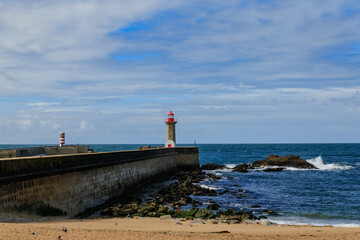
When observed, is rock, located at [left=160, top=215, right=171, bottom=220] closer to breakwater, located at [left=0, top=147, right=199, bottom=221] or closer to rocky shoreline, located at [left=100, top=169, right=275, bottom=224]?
rocky shoreline, located at [left=100, top=169, right=275, bottom=224]

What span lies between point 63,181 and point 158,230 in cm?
473

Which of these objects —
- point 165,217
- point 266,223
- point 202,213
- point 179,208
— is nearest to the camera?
point 266,223

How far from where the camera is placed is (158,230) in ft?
36.3

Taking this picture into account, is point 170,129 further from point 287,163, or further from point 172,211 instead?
point 172,211

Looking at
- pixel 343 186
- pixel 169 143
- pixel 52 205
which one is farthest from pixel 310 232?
pixel 169 143

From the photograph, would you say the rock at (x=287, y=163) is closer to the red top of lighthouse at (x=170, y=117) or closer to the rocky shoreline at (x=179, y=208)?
the red top of lighthouse at (x=170, y=117)

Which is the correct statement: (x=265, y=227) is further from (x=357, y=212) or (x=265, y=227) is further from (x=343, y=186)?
(x=343, y=186)

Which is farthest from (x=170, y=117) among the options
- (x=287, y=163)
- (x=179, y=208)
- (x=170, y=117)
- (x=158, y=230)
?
(x=158, y=230)

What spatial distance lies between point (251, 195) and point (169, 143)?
16.8 metres

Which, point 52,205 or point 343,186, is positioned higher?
point 52,205

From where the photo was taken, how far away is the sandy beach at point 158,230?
870cm

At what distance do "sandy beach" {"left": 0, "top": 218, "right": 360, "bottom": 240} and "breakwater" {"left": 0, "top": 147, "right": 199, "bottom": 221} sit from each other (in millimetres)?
1045

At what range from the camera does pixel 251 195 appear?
21.9 m

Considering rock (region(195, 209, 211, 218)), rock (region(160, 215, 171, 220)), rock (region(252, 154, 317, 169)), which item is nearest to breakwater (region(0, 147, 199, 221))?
rock (region(160, 215, 171, 220))
